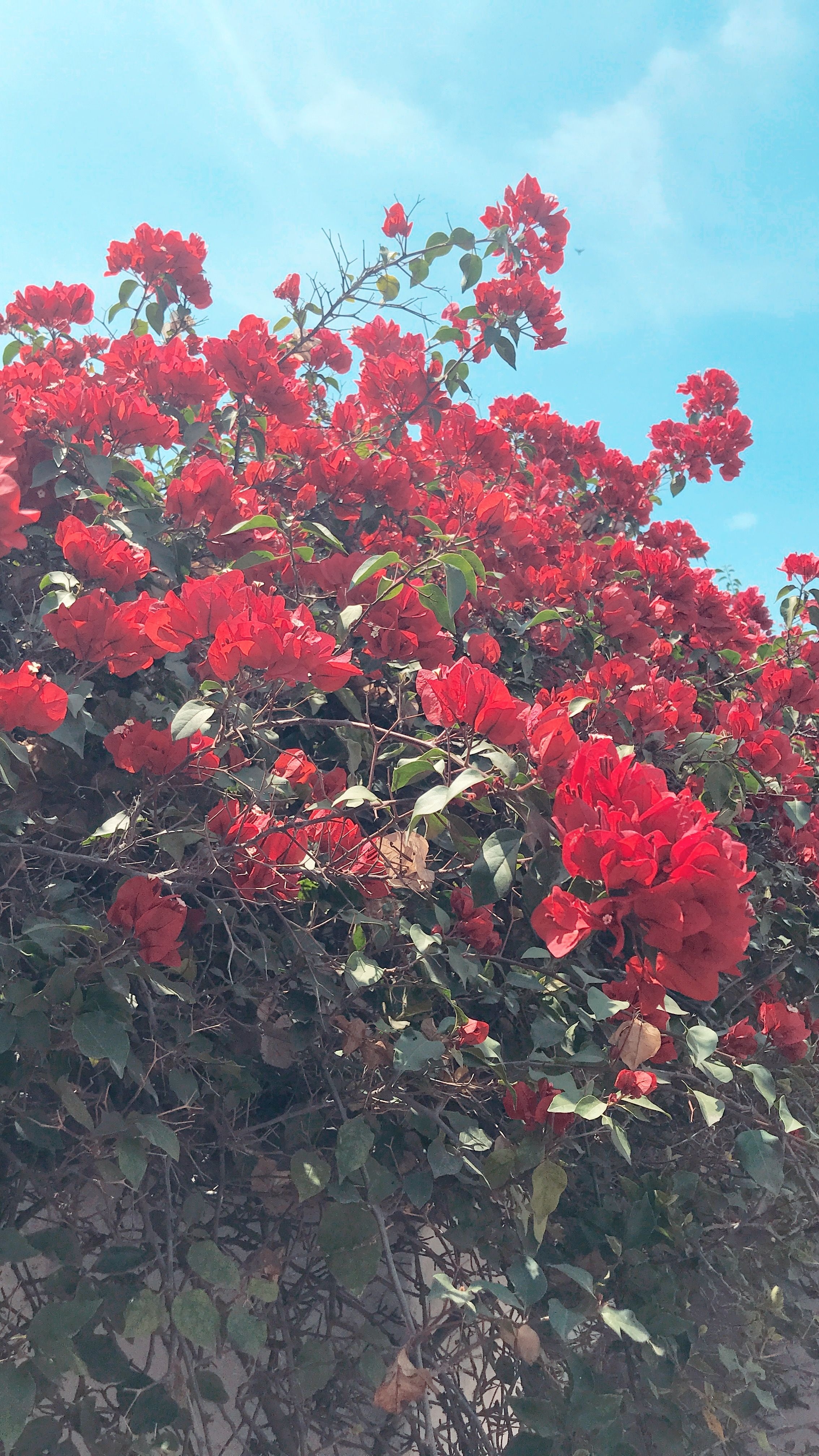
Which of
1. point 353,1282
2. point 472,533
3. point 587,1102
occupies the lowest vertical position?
point 353,1282

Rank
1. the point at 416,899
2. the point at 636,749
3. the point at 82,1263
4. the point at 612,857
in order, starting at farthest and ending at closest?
1. the point at 636,749
2. the point at 416,899
3. the point at 82,1263
4. the point at 612,857

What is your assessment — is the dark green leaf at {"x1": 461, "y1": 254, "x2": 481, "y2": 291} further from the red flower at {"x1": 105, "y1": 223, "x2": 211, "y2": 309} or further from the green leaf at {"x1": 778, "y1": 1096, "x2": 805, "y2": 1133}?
the green leaf at {"x1": 778, "y1": 1096, "x2": 805, "y2": 1133}

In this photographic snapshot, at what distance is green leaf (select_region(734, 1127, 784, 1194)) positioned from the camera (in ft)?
4.09

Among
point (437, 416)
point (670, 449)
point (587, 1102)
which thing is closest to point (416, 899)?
point (587, 1102)

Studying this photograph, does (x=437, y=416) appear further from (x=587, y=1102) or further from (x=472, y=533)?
(x=587, y=1102)

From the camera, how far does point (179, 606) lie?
1.05 metres

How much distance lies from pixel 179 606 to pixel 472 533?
0.94 m

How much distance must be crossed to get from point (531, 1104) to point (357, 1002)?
0.91 feet

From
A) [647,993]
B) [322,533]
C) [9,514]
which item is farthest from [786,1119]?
[9,514]

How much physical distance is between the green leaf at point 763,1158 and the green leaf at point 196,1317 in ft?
2.36

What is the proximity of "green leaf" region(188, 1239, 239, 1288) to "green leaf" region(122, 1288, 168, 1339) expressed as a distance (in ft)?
0.18

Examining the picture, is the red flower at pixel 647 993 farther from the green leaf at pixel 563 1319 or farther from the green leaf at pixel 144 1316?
the green leaf at pixel 144 1316

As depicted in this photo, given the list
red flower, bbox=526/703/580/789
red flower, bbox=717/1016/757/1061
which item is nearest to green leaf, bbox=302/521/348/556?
red flower, bbox=526/703/580/789

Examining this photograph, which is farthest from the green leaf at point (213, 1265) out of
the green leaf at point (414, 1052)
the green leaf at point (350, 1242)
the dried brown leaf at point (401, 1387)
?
the green leaf at point (414, 1052)
